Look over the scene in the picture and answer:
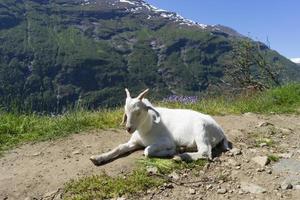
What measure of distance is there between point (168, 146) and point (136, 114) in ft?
2.71

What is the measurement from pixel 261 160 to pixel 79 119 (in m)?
4.99

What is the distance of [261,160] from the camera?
8.81 m

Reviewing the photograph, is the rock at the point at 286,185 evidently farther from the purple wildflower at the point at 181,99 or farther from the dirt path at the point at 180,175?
the purple wildflower at the point at 181,99

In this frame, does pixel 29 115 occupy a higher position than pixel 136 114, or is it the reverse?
pixel 136 114

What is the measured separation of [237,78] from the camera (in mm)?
27453

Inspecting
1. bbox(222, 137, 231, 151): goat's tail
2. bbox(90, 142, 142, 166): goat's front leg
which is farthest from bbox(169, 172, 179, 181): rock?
bbox(222, 137, 231, 151): goat's tail

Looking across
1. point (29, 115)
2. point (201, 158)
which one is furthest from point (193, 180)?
point (29, 115)

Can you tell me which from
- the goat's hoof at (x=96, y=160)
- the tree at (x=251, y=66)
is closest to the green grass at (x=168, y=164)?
the goat's hoof at (x=96, y=160)

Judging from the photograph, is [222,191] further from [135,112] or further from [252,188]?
[135,112]

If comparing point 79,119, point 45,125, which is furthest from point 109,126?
point 45,125

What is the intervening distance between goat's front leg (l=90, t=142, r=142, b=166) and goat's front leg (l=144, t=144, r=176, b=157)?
524 mm

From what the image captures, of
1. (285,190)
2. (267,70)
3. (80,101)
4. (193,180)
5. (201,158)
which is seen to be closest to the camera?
(285,190)

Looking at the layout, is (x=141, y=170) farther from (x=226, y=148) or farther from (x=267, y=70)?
(x=267, y=70)

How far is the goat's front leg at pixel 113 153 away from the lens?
352 inches
